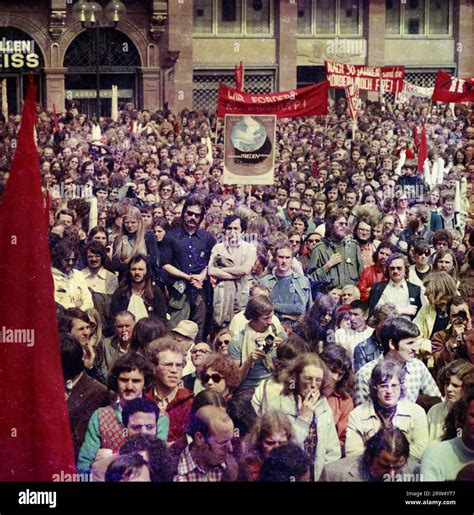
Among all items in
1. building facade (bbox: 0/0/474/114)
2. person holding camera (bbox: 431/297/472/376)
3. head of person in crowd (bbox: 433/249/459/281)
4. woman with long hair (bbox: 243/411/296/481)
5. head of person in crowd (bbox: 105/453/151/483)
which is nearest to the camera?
head of person in crowd (bbox: 105/453/151/483)

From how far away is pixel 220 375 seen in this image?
27.4 ft

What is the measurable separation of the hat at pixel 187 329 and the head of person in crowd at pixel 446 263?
195 centimetres

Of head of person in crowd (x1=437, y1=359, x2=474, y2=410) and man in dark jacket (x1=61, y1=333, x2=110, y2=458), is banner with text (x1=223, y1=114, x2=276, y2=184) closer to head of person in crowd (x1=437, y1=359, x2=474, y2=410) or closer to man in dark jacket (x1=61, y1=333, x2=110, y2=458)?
head of person in crowd (x1=437, y1=359, x2=474, y2=410)

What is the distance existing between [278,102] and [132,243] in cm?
303

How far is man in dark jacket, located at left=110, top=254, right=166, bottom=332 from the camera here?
9.85m

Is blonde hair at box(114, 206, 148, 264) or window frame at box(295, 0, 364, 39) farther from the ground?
window frame at box(295, 0, 364, 39)

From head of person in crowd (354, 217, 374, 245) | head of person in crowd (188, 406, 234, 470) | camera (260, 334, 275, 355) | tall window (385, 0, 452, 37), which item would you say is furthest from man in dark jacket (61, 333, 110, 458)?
tall window (385, 0, 452, 37)

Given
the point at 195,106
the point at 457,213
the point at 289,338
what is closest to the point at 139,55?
the point at 195,106

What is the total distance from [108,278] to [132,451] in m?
3.03

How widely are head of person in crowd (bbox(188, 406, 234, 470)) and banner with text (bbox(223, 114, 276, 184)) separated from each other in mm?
3906

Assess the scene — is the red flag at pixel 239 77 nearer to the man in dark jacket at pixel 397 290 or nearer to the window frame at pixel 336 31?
the window frame at pixel 336 31

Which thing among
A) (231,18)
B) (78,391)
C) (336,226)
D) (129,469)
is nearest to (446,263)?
(336,226)

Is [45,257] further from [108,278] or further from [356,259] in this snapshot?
[356,259]

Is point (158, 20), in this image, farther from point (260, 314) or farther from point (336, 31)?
point (260, 314)
